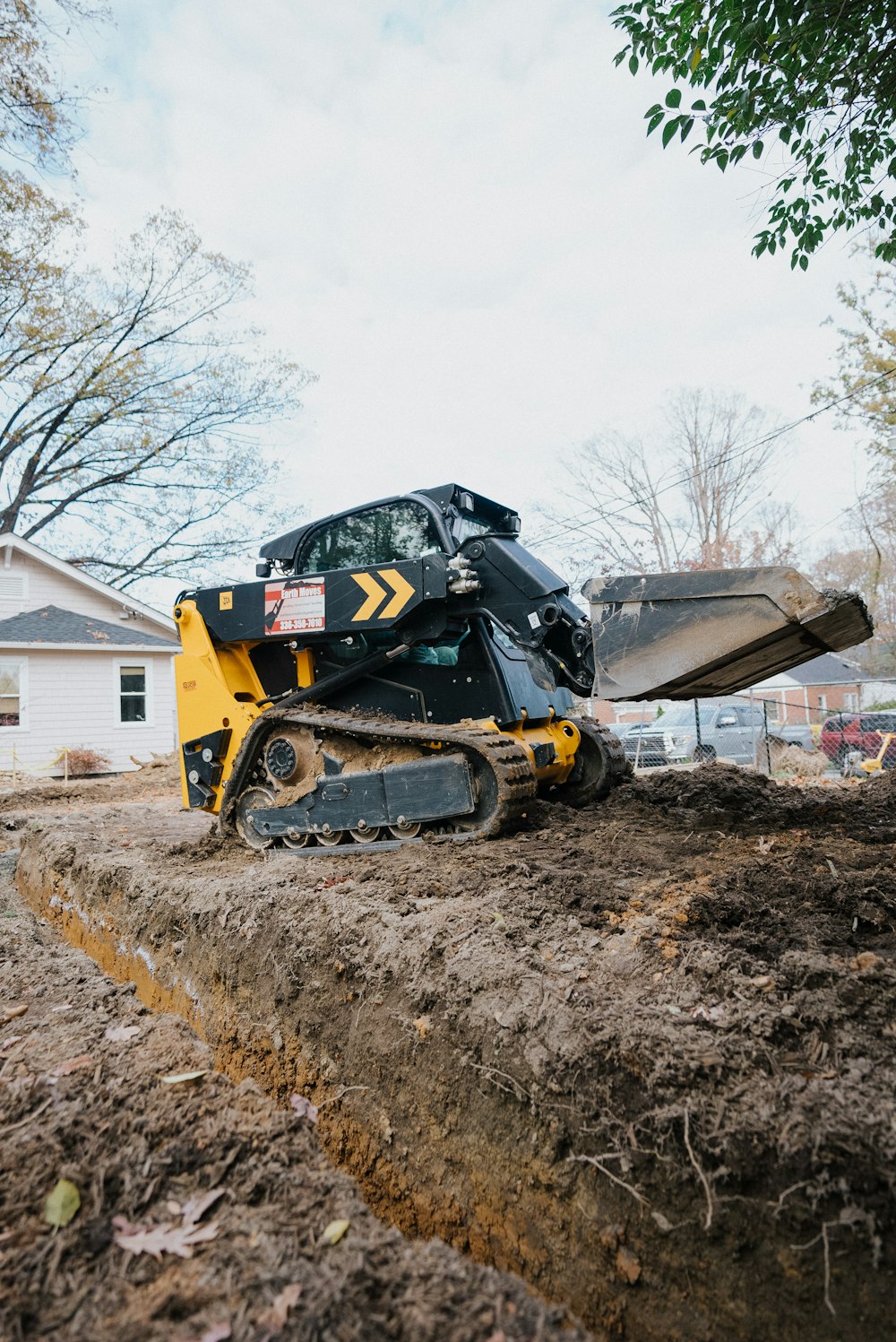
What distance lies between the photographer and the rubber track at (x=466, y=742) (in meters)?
5.11

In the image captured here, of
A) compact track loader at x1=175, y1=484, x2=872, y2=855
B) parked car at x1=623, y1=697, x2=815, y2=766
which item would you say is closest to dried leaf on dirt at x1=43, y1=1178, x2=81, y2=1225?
compact track loader at x1=175, y1=484, x2=872, y2=855

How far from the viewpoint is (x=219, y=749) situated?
263 inches

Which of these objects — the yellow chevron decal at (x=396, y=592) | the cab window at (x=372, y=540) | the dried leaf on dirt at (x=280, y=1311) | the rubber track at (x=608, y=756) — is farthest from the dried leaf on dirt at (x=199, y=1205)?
the rubber track at (x=608, y=756)

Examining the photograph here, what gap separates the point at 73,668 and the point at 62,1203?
58.5 ft

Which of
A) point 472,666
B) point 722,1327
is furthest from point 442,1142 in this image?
point 472,666

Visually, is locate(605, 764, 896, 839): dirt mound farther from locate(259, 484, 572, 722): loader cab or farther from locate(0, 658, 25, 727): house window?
locate(0, 658, 25, 727): house window

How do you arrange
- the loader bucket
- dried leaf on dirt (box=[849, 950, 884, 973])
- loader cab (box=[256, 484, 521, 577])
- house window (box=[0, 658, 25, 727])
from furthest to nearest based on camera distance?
house window (box=[0, 658, 25, 727])
loader cab (box=[256, 484, 521, 577])
the loader bucket
dried leaf on dirt (box=[849, 950, 884, 973])

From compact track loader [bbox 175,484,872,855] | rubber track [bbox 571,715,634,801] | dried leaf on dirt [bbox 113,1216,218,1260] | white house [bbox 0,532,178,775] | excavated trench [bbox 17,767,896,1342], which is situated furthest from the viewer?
white house [bbox 0,532,178,775]

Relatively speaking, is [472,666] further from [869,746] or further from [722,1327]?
[869,746]

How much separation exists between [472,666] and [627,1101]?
3670 mm

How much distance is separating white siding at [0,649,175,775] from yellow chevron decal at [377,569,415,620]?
12.8 m

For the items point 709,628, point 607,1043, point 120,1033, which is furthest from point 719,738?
point 120,1033

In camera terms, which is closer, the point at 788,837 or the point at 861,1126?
the point at 861,1126

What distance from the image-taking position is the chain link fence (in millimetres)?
11633
